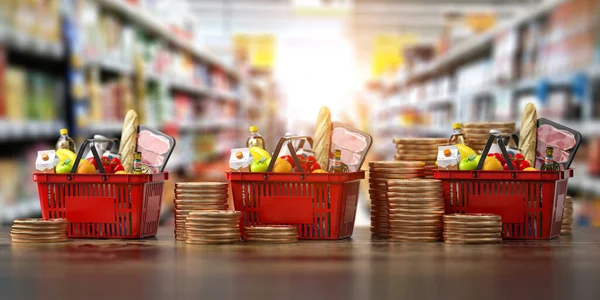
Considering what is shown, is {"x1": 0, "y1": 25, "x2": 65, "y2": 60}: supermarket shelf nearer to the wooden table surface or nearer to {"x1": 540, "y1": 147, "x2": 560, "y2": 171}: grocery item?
the wooden table surface

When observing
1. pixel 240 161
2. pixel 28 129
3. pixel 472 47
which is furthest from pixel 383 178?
pixel 472 47

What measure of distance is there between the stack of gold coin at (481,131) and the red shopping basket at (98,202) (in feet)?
2.81

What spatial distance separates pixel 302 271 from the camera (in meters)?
1.31

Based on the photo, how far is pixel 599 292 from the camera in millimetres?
1134

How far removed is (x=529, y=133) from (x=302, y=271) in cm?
83

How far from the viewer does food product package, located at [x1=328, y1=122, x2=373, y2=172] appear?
186 centimetres

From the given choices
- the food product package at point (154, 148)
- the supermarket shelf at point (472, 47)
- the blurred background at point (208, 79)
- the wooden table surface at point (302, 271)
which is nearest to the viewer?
the wooden table surface at point (302, 271)

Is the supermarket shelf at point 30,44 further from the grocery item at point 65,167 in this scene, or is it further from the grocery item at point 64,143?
the grocery item at point 65,167

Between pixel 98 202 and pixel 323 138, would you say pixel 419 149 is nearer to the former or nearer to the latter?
pixel 323 138

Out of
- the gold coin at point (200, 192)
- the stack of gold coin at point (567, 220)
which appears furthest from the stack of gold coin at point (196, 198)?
the stack of gold coin at point (567, 220)

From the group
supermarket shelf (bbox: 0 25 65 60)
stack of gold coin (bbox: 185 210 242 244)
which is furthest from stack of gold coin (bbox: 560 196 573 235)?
supermarket shelf (bbox: 0 25 65 60)

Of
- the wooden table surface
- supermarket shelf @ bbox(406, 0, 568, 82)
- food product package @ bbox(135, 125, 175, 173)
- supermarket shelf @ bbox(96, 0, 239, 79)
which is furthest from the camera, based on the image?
supermarket shelf @ bbox(406, 0, 568, 82)

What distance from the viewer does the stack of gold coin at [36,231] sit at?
68.8 inches

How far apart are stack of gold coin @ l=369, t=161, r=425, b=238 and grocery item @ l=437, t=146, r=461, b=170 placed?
98mm
